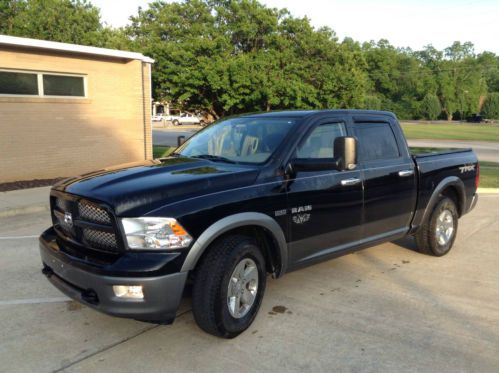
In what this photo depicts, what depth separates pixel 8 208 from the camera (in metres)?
8.70

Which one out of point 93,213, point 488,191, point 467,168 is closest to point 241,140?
point 93,213

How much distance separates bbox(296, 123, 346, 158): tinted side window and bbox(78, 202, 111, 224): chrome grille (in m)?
1.75

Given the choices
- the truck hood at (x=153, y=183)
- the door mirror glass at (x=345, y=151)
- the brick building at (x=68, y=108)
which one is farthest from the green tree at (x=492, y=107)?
the truck hood at (x=153, y=183)

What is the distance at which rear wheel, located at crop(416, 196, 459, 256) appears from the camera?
5773 millimetres

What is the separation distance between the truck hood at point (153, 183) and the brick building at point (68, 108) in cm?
890

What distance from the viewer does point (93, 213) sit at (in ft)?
11.4

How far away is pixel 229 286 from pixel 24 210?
6699 mm

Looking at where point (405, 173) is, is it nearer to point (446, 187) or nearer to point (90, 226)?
point (446, 187)

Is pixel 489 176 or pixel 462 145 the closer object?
pixel 489 176

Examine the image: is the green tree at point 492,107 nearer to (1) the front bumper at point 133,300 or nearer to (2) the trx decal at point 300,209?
(2) the trx decal at point 300,209

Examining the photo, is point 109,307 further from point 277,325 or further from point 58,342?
point 277,325

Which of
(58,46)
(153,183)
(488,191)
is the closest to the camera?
(153,183)

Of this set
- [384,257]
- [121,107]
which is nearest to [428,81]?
[121,107]

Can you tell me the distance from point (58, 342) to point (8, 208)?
5945 mm
